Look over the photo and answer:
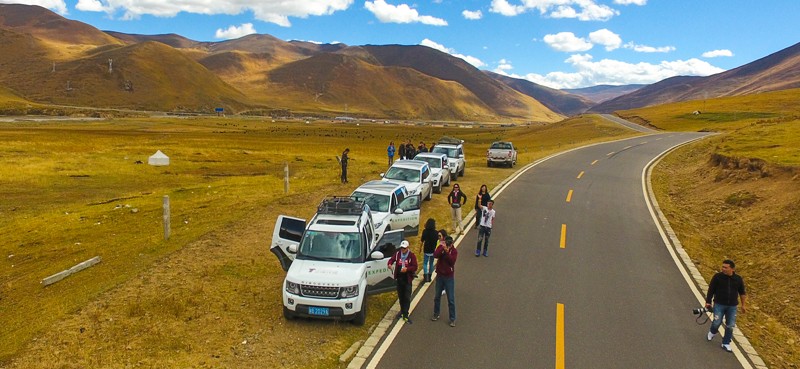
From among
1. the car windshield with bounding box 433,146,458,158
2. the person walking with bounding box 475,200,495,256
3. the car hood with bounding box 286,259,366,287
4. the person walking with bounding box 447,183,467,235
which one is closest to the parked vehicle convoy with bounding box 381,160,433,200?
the person walking with bounding box 447,183,467,235

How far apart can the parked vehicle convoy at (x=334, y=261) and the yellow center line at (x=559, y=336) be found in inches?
140

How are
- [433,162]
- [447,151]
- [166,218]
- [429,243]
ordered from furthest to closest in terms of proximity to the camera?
[447,151] < [433,162] < [166,218] < [429,243]

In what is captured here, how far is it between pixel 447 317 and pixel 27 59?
818 feet

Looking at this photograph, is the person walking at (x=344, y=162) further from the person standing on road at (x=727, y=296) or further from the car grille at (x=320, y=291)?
the person standing on road at (x=727, y=296)

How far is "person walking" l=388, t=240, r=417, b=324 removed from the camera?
9.78 m

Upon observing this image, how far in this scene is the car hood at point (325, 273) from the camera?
9383 mm

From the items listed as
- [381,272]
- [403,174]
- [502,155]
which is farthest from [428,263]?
[502,155]

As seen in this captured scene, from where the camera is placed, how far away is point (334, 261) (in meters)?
10.1

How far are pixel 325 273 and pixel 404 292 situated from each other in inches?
65.5

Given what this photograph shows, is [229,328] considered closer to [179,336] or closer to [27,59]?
[179,336]

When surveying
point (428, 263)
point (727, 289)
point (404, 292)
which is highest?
point (727, 289)

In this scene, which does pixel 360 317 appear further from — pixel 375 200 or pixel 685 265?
pixel 685 265

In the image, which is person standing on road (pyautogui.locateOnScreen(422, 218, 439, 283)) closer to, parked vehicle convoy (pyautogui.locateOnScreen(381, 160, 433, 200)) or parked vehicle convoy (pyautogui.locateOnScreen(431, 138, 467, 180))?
parked vehicle convoy (pyautogui.locateOnScreen(381, 160, 433, 200))

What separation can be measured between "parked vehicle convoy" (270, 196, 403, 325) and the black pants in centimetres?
62
